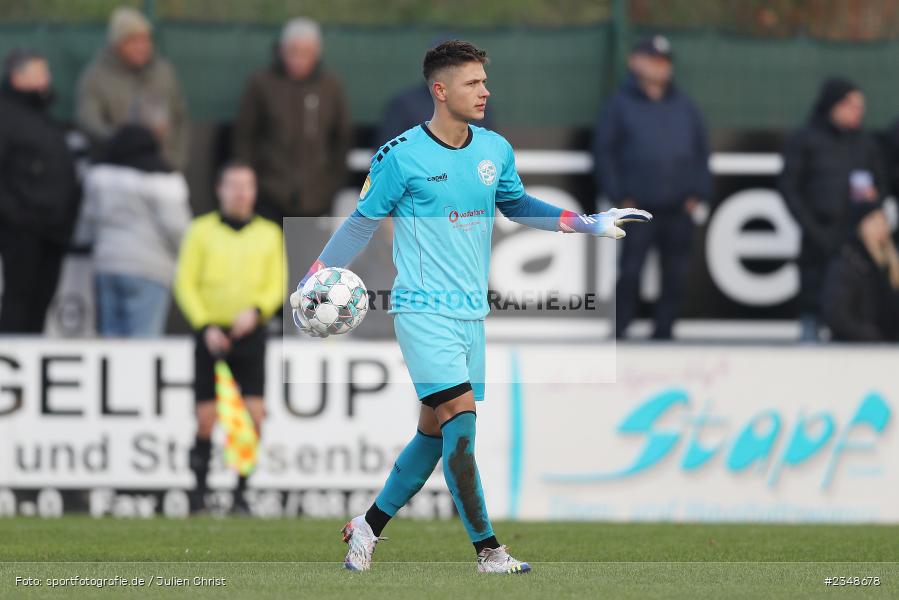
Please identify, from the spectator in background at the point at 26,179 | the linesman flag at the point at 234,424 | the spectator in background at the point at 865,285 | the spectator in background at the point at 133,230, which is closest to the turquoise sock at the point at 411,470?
the linesman flag at the point at 234,424

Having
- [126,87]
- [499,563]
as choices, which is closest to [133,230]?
[126,87]

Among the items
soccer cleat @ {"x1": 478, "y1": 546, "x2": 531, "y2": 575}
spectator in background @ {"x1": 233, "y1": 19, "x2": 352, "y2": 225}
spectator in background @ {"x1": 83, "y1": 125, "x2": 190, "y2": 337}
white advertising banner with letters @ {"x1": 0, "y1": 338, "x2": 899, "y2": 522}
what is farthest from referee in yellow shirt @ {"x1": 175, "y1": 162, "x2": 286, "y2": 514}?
soccer cleat @ {"x1": 478, "y1": 546, "x2": 531, "y2": 575}

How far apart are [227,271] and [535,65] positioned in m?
3.56

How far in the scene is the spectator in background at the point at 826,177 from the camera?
13766 mm

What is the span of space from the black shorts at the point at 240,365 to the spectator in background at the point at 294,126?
1580mm

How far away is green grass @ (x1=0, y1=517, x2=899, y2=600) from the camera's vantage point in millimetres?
6953

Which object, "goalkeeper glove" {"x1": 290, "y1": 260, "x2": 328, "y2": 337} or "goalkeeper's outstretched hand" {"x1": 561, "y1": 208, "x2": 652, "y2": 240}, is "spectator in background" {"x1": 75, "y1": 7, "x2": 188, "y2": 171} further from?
"goalkeeper's outstretched hand" {"x1": 561, "y1": 208, "x2": 652, "y2": 240}

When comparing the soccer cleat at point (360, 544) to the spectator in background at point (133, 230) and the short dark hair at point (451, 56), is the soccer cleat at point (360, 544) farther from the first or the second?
the spectator in background at point (133, 230)

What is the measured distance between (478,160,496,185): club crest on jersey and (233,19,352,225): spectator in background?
611cm

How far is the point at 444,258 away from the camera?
7562mm

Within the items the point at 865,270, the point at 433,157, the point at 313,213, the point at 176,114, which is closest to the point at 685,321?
the point at 865,270

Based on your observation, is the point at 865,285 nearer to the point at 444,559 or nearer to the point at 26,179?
the point at 444,559

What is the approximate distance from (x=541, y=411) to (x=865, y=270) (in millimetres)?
3050

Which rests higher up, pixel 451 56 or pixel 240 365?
pixel 451 56
